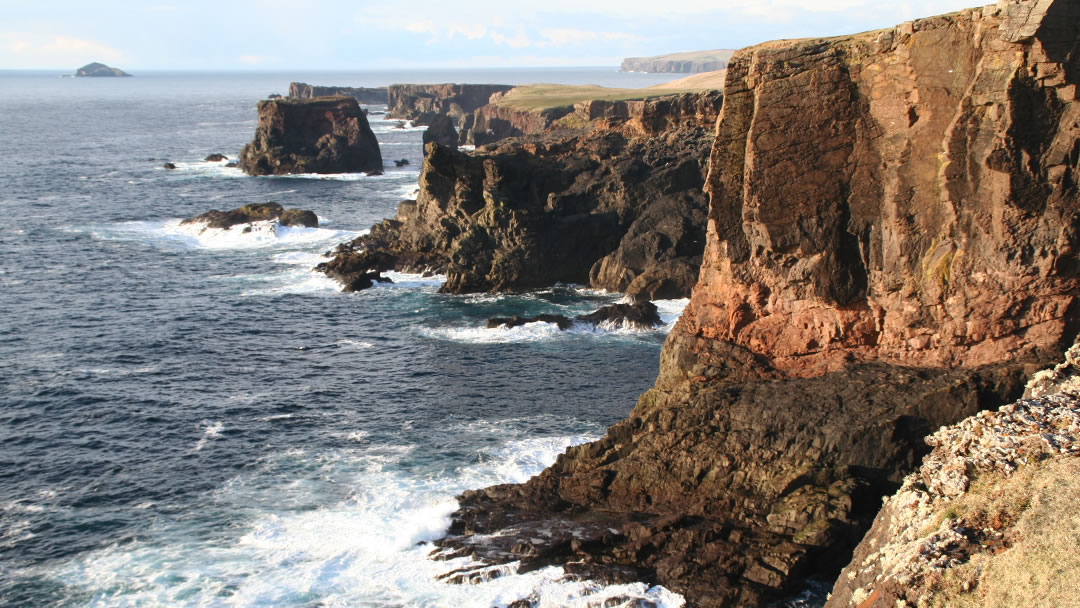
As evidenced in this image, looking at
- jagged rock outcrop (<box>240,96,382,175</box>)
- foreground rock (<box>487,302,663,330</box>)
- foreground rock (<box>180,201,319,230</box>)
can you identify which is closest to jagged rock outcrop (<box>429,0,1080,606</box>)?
foreground rock (<box>487,302,663,330</box>)

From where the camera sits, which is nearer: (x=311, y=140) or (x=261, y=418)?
(x=261, y=418)

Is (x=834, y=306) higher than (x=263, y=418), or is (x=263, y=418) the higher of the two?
(x=834, y=306)

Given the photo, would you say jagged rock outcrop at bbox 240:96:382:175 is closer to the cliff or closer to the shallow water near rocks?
the shallow water near rocks

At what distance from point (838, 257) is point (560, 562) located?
12708 millimetres

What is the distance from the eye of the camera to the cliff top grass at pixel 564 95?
14850 cm

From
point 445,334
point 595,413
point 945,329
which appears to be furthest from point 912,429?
point 445,334

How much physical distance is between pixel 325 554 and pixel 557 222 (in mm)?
41037

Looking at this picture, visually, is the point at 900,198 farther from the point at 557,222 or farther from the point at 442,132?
the point at 442,132

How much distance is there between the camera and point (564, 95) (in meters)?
172

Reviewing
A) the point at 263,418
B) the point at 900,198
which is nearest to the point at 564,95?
the point at 263,418

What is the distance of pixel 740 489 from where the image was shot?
2933 cm

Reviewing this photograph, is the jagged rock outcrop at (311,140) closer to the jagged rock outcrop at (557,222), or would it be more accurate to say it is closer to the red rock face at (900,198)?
the jagged rock outcrop at (557,222)

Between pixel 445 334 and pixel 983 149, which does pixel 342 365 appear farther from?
pixel 983 149

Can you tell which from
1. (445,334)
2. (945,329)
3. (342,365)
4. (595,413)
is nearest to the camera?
(945,329)
